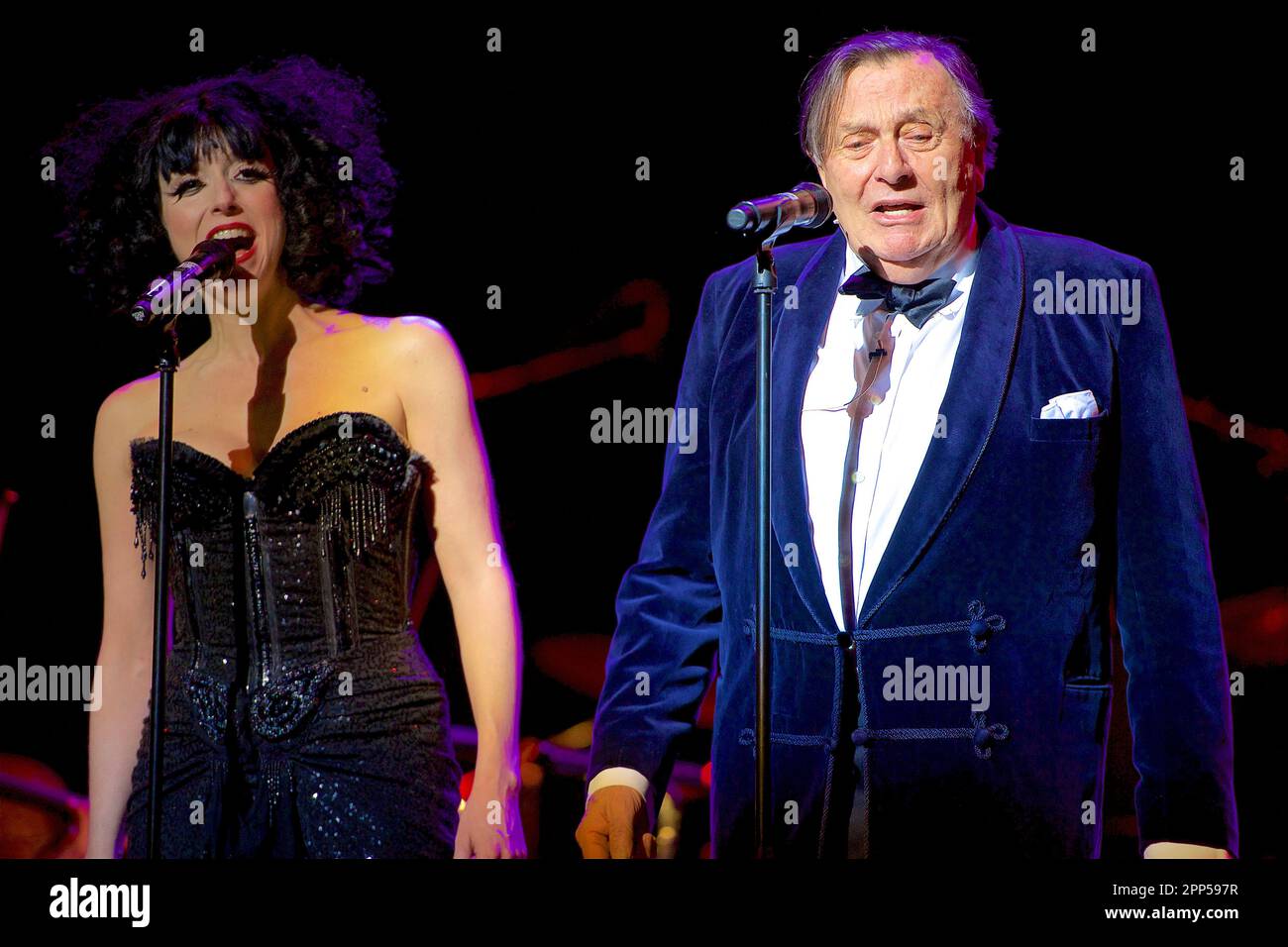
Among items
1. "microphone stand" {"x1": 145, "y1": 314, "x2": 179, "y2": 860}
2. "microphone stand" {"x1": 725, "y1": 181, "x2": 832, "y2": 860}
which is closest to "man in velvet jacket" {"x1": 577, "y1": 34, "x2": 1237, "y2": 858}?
"microphone stand" {"x1": 725, "y1": 181, "x2": 832, "y2": 860}

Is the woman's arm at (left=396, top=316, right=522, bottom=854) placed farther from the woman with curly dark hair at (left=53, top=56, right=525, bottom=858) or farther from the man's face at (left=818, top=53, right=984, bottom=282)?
the man's face at (left=818, top=53, right=984, bottom=282)

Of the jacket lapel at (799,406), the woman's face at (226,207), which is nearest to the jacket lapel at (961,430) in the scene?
the jacket lapel at (799,406)

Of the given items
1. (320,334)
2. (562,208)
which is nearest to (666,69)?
(562,208)

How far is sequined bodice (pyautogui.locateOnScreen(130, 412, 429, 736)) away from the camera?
2.85m

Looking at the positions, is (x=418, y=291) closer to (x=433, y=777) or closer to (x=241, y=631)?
(x=241, y=631)

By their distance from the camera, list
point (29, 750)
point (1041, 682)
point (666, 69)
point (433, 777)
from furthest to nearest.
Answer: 1. point (29, 750)
2. point (666, 69)
3. point (433, 777)
4. point (1041, 682)

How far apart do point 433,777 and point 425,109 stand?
1.57 m

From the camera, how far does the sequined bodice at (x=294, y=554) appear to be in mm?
2850

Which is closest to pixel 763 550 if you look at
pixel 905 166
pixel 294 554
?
pixel 905 166

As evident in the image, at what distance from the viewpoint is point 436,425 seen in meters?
2.91

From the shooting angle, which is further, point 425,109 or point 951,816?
point 425,109

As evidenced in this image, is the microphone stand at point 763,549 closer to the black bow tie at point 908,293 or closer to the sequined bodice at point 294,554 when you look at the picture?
the black bow tie at point 908,293
